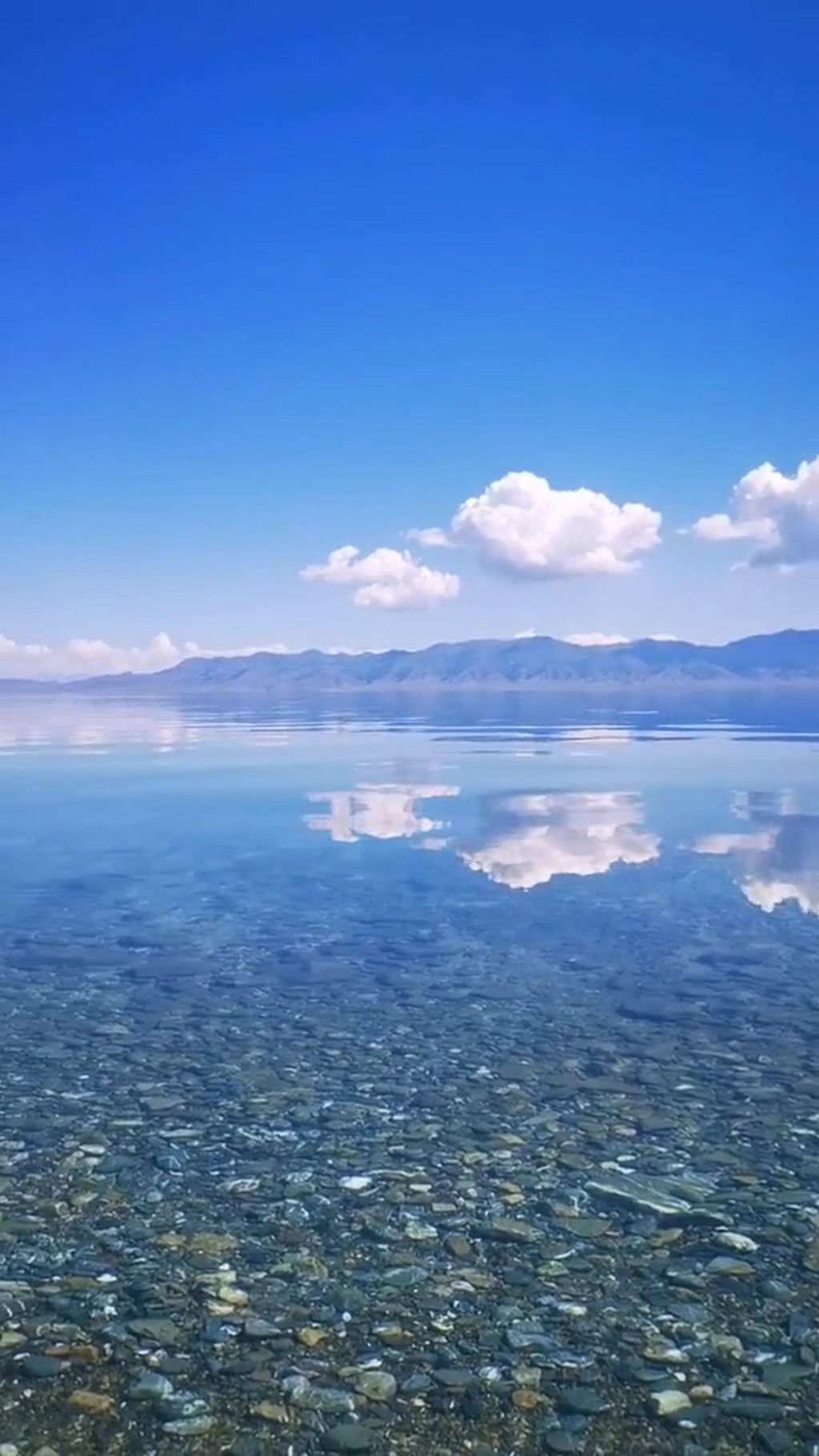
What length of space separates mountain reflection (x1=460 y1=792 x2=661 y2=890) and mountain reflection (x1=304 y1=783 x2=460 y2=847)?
2.12m

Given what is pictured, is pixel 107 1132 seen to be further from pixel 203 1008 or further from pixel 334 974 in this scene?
pixel 334 974

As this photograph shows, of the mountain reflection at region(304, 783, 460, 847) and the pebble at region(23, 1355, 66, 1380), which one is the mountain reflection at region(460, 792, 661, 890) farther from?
the pebble at region(23, 1355, 66, 1380)

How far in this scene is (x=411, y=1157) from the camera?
32.0 feet

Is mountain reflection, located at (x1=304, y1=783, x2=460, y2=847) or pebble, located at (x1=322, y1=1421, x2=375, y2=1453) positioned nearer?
pebble, located at (x1=322, y1=1421, x2=375, y2=1453)

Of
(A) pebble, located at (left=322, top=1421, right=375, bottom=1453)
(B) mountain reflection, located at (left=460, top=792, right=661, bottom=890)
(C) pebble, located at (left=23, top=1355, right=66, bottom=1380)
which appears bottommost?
(A) pebble, located at (left=322, top=1421, right=375, bottom=1453)

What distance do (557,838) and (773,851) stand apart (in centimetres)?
530

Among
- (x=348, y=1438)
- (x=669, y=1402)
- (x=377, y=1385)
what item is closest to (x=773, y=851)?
(x=669, y=1402)

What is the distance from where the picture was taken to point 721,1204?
8.85 m

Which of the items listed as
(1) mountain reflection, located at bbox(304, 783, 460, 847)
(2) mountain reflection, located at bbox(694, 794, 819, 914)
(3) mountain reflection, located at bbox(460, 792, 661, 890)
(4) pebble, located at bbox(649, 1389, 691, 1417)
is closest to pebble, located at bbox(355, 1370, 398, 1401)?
(4) pebble, located at bbox(649, 1389, 691, 1417)

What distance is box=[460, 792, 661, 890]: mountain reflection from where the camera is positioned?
24406 millimetres

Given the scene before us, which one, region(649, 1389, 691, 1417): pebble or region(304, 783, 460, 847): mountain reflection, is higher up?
region(304, 783, 460, 847): mountain reflection

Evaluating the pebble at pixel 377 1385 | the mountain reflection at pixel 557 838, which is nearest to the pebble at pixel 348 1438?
the pebble at pixel 377 1385

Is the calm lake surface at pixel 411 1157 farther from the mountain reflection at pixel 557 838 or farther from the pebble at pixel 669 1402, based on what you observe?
the mountain reflection at pixel 557 838

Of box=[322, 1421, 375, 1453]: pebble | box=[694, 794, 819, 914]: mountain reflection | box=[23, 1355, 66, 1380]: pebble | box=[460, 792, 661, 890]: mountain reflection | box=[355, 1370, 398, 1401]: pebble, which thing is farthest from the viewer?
box=[460, 792, 661, 890]: mountain reflection
